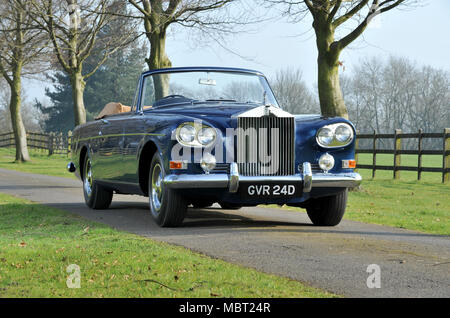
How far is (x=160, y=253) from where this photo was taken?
18.6 ft

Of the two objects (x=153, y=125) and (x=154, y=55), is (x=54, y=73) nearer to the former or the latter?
(x=154, y=55)

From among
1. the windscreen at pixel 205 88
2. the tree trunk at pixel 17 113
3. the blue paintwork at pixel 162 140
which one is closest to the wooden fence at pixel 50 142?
the tree trunk at pixel 17 113

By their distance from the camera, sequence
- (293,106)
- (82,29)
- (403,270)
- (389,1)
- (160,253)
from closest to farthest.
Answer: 1. (403,270)
2. (160,253)
3. (389,1)
4. (82,29)
5. (293,106)

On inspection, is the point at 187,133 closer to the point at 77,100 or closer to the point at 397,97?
the point at 77,100

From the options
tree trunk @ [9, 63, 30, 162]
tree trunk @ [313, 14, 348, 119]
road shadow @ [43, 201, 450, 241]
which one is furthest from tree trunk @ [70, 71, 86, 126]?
road shadow @ [43, 201, 450, 241]

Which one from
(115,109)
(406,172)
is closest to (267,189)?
(115,109)

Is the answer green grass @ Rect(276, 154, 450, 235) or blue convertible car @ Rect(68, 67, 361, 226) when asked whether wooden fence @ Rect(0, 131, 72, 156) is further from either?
blue convertible car @ Rect(68, 67, 361, 226)

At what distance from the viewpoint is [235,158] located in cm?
714

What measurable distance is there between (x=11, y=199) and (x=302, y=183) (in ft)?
22.8

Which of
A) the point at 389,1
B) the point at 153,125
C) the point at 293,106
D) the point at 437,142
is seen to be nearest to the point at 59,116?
the point at 293,106

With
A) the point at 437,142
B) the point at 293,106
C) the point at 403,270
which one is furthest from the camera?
the point at 293,106

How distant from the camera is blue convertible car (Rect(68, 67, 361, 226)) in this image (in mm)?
7055

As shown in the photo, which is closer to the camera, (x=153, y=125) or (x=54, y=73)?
(x=153, y=125)

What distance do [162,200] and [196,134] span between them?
91 cm
